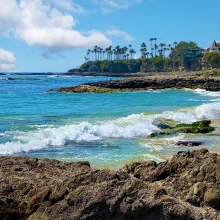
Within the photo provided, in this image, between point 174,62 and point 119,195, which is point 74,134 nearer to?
point 119,195

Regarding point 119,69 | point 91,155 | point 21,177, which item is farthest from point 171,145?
point 119,69

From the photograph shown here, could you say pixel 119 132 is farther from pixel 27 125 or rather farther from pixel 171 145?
pixel 27 125

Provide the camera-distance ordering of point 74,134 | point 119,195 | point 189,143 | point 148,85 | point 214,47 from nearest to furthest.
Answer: point 119,195 → point 189,143 → point 74,134 → point 148,85 → point 214,47

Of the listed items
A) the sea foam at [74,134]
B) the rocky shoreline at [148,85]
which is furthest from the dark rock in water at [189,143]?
the rocky shoreline at [148,85]

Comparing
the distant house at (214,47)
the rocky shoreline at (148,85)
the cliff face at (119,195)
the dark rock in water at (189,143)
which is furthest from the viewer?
the distant house at (214,47)

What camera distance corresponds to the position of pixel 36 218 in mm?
5145

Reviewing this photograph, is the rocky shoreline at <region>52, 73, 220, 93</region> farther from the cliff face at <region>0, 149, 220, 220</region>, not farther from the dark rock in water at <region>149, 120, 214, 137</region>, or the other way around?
the cliff face at <region>0, 149, 220, 220</region>

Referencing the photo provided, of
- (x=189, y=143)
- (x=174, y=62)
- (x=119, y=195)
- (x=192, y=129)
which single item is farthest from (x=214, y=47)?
(x=119, y=195)

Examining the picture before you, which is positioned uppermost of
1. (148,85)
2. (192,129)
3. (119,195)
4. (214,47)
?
(214,47)

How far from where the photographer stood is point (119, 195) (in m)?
5.13

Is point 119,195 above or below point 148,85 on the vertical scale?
above

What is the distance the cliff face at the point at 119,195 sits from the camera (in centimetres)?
506

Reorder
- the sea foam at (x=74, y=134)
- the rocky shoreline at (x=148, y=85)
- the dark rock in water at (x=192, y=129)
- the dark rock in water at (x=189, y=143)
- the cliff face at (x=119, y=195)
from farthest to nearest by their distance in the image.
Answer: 1. the rocky shoreline at (x=148, y=85)
2. the dark rock in water at (x=192, y=129)
3. the sea foam at (x=74, y=134)
4. the dark rock in water at (x=189, y=143)
5. the cliff face at (x=119, y=195)

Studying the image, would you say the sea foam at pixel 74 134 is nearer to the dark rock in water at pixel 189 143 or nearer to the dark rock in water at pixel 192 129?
the dark rock in water at pixel 192 129
